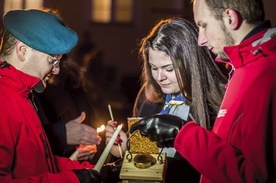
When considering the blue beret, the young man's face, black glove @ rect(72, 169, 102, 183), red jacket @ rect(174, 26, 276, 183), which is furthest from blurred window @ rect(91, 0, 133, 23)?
red jacket @ rect(174, 26, 276, 183)

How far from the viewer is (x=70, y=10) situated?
15.6 metres

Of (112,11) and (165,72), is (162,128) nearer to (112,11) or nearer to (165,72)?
(165,72)

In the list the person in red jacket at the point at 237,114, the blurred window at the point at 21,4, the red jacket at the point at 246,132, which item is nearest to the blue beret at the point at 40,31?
the person in red jacket at the point at 237,114

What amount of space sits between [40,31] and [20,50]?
18 cm

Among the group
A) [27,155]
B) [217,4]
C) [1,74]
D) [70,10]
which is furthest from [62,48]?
[70,10]

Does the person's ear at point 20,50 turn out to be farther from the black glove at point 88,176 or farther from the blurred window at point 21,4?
the blurred window at point 21,4

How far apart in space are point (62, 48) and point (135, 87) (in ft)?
23.0

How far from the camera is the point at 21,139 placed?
2.53m

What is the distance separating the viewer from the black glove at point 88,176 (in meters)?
2.56

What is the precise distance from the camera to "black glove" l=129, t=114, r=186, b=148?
2520 mm

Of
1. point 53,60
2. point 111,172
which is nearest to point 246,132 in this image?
point 111,172

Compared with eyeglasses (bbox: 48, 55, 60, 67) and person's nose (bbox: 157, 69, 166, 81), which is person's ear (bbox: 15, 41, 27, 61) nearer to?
eyeglasses (bbox: 48, 55, 60, 67)

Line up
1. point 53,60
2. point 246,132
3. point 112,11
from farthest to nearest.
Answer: point 112,11 → point 53,60 → point 246,132

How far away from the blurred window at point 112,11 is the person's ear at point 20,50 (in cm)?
1358
